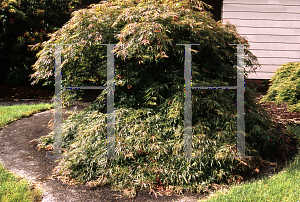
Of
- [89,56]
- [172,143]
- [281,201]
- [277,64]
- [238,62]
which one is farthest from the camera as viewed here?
[277,64]

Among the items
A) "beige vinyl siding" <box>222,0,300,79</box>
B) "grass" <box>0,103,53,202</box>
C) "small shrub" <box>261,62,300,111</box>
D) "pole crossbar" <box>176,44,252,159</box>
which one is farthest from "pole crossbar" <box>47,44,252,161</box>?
"beige vinyl siding" <box>222,0,300,79</box>

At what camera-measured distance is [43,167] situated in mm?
3229

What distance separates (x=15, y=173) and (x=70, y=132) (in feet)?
2.93

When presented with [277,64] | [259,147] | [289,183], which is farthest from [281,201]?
[277,64]

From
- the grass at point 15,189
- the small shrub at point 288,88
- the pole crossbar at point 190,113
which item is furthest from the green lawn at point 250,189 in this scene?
the small shrub at point 288,88

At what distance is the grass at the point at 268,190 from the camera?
2.34m

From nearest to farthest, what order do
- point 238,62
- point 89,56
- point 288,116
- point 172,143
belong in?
point 172,143
point 89,56
point 238,62
point 288,116

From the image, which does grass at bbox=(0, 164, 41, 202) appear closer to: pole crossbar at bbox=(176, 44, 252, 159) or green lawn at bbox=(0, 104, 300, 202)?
green lawn at bbox=(0, 104, 300, 202)

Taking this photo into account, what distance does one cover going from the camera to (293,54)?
7582 mm

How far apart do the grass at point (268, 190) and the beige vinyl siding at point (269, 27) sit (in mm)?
5352

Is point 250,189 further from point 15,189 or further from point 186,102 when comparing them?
point 15,189

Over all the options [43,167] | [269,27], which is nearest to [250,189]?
[43,167]

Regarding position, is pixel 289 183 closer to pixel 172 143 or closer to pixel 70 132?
pixel 172 143

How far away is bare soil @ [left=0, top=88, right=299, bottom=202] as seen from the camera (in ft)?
8.34
